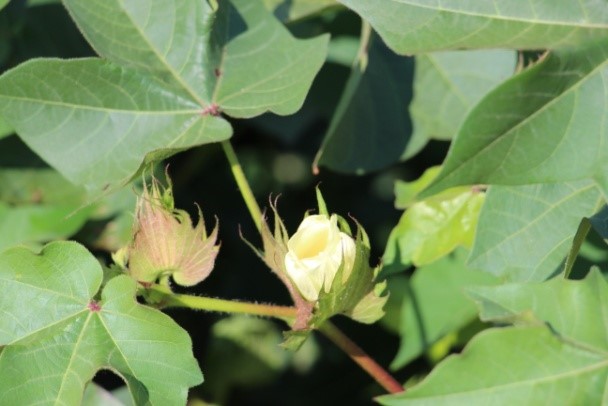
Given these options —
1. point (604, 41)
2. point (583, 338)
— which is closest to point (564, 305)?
point (583, 338)

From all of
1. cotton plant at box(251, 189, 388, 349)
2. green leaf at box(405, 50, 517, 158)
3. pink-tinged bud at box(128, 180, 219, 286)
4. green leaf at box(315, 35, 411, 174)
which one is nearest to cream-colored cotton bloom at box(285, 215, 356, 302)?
cotton plant at box(251, 189, 388, 349)

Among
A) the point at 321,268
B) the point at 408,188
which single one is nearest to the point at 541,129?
the point at 321,268

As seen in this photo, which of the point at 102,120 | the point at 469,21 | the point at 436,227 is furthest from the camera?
the point at 436,227

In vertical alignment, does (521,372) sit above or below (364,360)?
above

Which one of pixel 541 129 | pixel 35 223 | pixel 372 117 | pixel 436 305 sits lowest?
pixel 436 305

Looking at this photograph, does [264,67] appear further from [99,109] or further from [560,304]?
[560,304]

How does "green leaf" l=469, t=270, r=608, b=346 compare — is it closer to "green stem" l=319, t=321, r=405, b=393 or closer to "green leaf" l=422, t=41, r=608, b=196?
"green leaf" l=422, t=41, r=608, b=196

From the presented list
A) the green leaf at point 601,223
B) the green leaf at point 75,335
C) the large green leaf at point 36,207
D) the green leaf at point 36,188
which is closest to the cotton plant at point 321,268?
the green leaf at point 75,335

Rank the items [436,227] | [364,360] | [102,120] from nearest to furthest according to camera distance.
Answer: [364,360]
[102,120]
[436,227]
